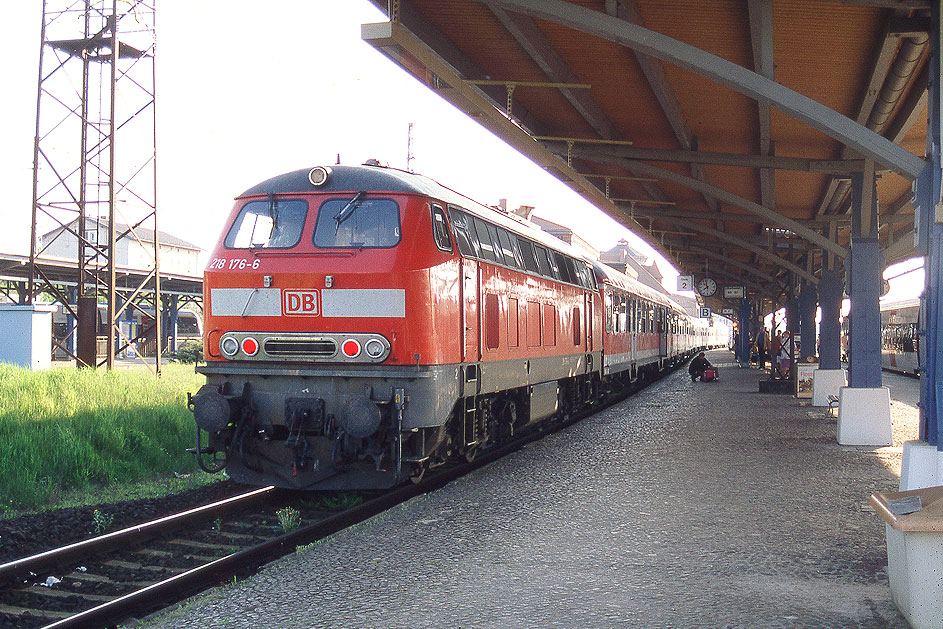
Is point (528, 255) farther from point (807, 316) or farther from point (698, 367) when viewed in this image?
point (698, 367)

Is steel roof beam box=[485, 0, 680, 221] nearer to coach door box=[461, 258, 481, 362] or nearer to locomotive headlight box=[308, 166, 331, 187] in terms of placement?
locomotive headlight box=[308, 166, 331, 187]

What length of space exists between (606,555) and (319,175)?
15.0 feet

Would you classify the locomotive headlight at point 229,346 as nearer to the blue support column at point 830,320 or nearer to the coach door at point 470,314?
the coach door at point 470,314

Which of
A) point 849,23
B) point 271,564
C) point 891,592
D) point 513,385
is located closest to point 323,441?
point 271,564

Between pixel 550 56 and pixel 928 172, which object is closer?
pixel 928 172

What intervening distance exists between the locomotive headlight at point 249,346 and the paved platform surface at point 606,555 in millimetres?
2100

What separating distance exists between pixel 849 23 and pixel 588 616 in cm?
625

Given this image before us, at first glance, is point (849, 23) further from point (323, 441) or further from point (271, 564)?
point (271, 564)

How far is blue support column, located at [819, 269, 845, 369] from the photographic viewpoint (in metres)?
Answer: 17.4

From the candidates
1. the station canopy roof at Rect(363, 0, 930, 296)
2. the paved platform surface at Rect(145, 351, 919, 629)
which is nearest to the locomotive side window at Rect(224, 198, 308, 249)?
the station canopy roof at Rect(363, 0, 930, 296)

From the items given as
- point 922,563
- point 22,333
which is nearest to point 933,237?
point 922,563

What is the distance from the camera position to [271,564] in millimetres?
5891

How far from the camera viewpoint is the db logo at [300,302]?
309 inches

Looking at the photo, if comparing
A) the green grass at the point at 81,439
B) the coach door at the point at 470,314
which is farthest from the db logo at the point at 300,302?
the green grass at the point at 81,439
